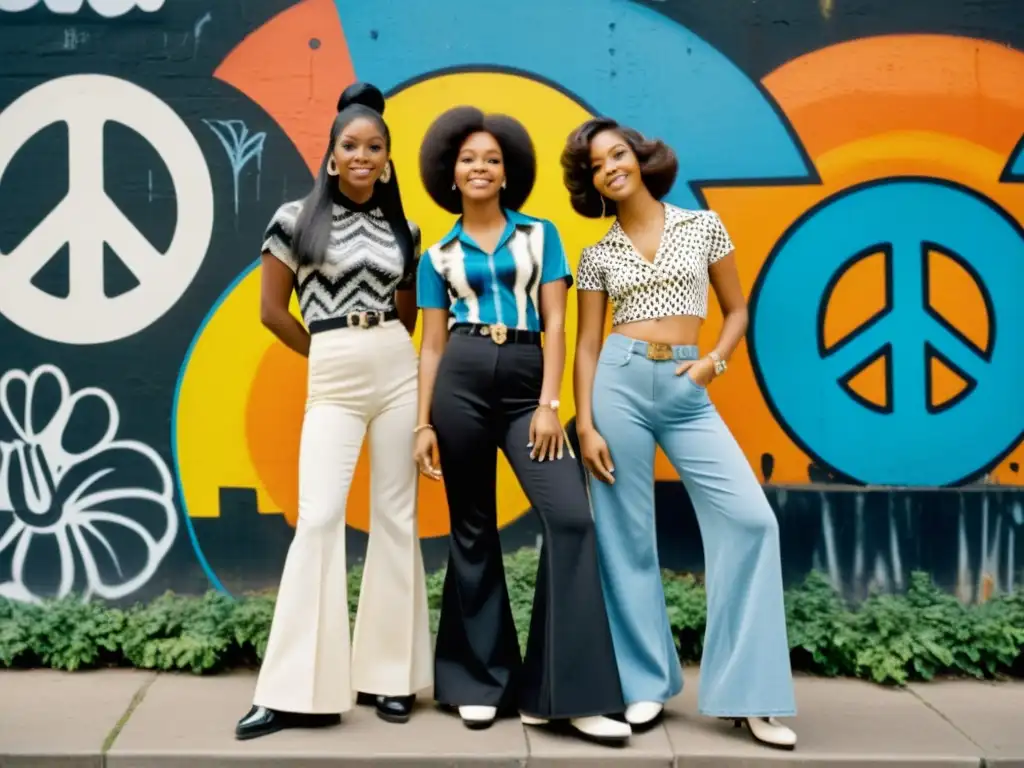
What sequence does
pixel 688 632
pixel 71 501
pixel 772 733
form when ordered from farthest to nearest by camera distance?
pixel 71 501, pixel 688 632, pixel 772 733

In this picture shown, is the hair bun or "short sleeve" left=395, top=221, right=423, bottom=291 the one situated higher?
the hair bun

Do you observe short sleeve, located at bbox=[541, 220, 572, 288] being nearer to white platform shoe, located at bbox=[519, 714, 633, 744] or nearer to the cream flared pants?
the cream flared pants

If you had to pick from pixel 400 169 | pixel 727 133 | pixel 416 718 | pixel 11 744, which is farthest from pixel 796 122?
pixel 11 744

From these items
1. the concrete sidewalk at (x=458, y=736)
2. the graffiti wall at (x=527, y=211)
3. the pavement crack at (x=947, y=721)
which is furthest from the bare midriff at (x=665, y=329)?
the pavement crack at (x=947, y=721)

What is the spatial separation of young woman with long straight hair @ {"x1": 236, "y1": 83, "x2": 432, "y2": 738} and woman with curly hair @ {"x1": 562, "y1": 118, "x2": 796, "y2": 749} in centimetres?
70

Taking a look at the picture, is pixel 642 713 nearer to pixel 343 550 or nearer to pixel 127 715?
pixel 343 550

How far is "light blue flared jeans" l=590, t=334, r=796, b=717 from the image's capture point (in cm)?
345

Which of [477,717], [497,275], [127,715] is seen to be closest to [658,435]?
[497,275]

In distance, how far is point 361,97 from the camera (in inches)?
147

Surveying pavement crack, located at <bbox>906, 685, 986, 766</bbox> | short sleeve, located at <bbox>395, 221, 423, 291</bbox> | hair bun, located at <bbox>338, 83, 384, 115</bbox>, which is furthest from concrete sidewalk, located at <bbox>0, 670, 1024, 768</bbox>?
hair bun, located at <bbox>338, 83, 384, 115</bbox>

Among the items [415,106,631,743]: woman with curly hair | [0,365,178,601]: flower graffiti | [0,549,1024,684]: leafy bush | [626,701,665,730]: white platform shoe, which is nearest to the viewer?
[415,106,631,743]: woman with curly hair

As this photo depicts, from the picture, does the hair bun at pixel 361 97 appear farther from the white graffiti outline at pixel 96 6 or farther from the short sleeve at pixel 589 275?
the white graffiti outline at pixel 96 6

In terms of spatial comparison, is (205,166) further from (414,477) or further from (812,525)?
(812,525)

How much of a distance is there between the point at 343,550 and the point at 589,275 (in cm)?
134
